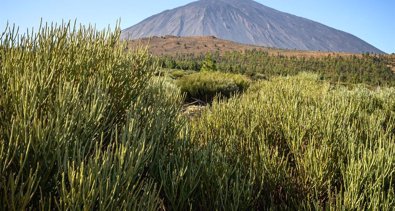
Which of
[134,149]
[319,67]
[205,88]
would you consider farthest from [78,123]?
[319,67]

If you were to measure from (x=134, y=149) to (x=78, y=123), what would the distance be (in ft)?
1.24

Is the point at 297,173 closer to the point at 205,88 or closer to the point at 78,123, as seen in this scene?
the point at 78,123

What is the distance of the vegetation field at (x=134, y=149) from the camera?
70.6 inches


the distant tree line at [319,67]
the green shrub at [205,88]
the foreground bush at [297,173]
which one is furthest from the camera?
the distant tree line at [319,67]

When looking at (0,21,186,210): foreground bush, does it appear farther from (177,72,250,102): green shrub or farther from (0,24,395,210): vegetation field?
(177,72,250,102): green shrub

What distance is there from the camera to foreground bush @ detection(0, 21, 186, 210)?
1.70 meters

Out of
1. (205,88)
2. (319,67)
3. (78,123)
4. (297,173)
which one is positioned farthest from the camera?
(319,67)

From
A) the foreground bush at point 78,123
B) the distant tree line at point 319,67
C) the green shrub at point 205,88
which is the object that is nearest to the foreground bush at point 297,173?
the foreground bush at point 78,123

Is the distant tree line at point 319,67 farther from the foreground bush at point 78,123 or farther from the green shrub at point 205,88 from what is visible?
the foreground bush at point 78,123

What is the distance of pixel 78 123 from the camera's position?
80.4 inches

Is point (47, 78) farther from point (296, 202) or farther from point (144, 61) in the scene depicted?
point (296, 202)

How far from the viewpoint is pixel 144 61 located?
12.7 ft

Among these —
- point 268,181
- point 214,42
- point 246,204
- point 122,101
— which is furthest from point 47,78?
point 214,42

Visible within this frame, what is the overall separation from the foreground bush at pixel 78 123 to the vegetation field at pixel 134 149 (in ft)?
0.04
